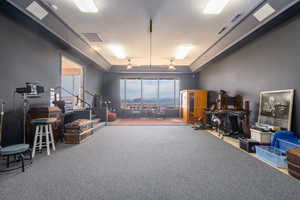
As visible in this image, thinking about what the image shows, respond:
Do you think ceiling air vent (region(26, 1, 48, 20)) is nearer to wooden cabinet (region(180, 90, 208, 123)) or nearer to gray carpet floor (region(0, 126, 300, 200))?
gray carpet floor (region(0, 126, 300, 200))

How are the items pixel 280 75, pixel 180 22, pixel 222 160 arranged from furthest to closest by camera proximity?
pixel 180 22 → pixel 280 75 → pixel 222 160

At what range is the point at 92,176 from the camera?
2.26 metres

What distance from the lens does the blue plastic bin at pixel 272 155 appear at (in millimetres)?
2566

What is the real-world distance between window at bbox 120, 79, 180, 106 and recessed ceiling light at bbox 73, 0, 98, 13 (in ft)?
21.6

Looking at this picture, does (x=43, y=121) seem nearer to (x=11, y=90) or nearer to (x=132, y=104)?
(x=11, y=90)

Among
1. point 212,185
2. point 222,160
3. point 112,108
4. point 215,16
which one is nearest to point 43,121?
point 212,185

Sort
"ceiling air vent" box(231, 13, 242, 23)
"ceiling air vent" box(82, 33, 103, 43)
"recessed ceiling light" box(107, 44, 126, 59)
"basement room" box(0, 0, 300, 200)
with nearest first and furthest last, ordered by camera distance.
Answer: "basement room" box(0, 0, 300, 200) → "ceiling air vent" box(231, 13, 242, 23) → "ceiling air vent" box(82, 33, 103, 43) → "recessed ceiling light" box(107, 44, 126, 59)

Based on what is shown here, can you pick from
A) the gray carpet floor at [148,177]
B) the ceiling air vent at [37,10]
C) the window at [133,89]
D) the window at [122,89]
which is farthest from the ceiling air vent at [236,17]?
the window at [122,89]

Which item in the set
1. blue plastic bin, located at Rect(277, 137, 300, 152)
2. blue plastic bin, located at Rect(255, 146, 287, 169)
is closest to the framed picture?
blue plastic bin, located at Rect(277, 137, 300, 152)

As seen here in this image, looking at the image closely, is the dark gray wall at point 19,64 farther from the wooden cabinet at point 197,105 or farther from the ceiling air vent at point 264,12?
the wooden cabinet at point 197,105

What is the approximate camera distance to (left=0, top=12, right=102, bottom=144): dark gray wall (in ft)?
9.87

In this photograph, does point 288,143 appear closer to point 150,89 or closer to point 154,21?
point 154,21

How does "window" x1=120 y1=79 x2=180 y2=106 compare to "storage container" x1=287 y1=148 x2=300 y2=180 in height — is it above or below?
above

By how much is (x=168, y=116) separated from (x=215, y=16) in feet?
23.1
